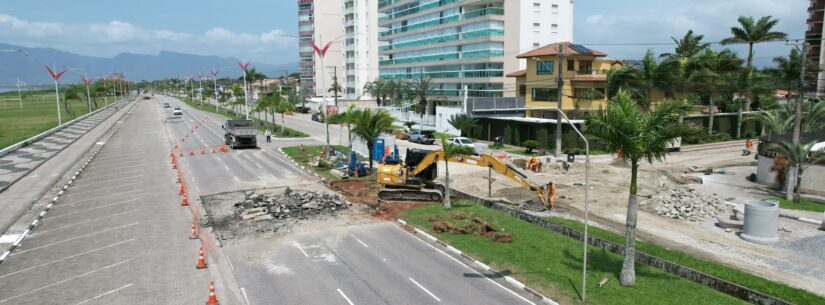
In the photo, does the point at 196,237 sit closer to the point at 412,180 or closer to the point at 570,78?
the point at 412,180

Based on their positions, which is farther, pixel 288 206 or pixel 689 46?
pixel 689 46

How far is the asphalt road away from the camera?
58.4ft

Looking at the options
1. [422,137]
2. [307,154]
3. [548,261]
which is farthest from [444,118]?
[548,261]

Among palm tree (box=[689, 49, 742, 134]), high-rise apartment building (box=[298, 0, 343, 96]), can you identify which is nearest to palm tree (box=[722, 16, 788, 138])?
palm tree (box=[689, 49, 742, 134])

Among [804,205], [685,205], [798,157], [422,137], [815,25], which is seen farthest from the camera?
[815,25]

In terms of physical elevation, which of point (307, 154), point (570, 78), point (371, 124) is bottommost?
point (307, 154)

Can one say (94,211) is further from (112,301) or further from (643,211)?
(643,211)

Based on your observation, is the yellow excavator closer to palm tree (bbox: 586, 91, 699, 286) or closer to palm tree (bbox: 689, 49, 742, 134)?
palm tree (bbox: 586, 91, 699, 286)

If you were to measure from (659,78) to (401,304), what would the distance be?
53477 mm

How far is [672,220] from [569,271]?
10889 mm

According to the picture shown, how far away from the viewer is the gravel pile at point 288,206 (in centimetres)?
2791

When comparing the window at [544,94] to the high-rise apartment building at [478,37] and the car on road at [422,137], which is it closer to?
the high-rise apartment building at [478,37]

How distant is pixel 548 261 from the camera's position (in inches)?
792

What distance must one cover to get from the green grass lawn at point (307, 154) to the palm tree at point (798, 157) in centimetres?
2847
